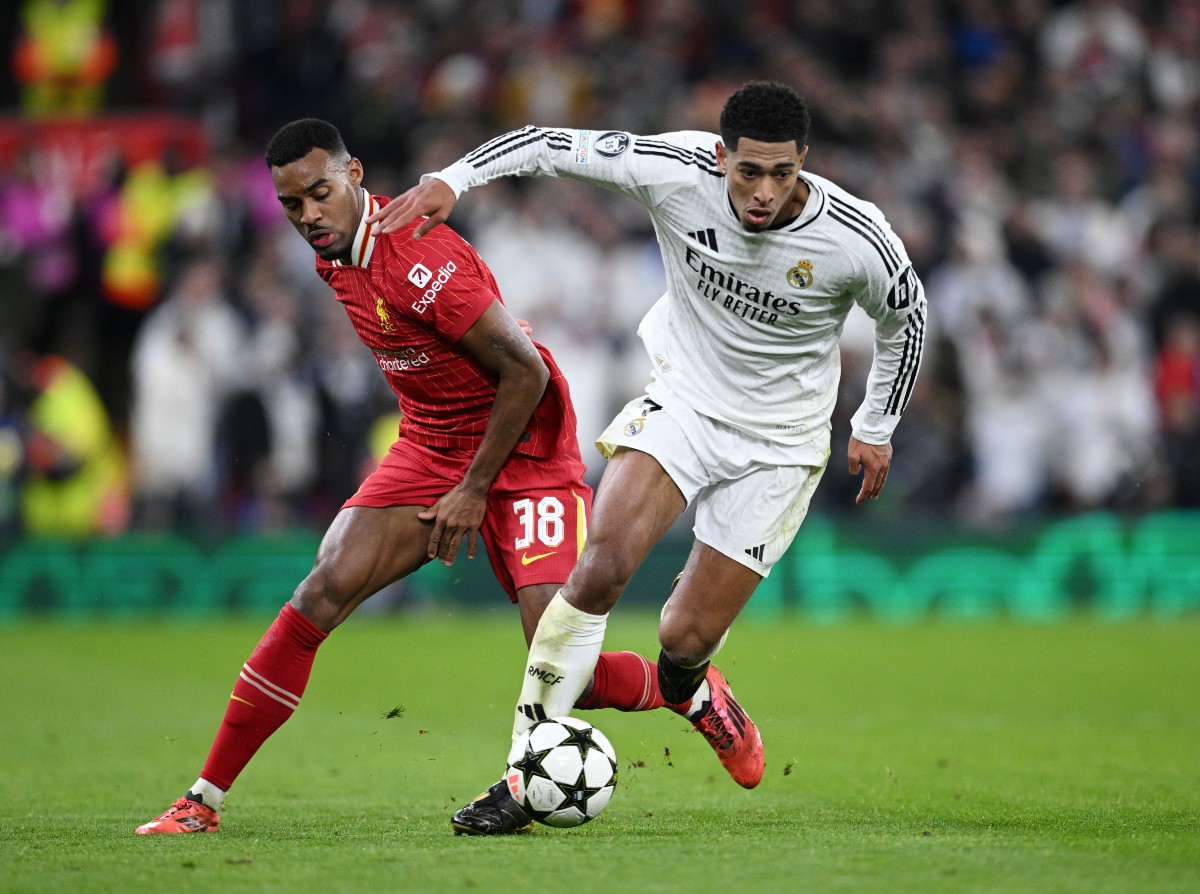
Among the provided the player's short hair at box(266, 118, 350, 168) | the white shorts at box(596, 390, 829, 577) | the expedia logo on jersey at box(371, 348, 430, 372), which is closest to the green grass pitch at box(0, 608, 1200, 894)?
the white shorts at box(596, 390, 829, 577)

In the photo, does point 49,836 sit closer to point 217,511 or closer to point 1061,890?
point 1061,890

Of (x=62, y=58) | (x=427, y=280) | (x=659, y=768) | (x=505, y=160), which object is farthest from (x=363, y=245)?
(x=62, y=58)

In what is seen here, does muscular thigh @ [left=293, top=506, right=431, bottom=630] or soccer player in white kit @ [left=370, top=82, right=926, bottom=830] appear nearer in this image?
soccer player in white kit @ [left=370, top=82, right=926, bottom=830]

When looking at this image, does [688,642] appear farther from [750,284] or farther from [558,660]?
[750,284]

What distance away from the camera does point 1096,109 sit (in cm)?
1859

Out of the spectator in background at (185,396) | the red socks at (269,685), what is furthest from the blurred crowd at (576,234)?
the red socks at (269,685)

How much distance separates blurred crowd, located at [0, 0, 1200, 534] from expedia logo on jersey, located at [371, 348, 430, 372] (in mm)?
8646

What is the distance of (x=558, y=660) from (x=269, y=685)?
1076 millimetres

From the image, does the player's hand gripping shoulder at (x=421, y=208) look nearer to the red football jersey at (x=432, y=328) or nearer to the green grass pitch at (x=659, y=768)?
the red football jersey at (x=432, y=328)

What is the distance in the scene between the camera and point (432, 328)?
6.26 metres

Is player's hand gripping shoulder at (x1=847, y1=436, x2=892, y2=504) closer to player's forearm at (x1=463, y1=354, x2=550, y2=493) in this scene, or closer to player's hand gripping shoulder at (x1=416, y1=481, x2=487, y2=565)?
player's forearm at (x1=463, y1=354, x2=550, y2=493)

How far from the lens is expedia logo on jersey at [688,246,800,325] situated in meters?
6.36

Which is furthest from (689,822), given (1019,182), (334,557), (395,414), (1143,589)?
(1019,182)

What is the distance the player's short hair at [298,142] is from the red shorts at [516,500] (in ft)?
3.90
